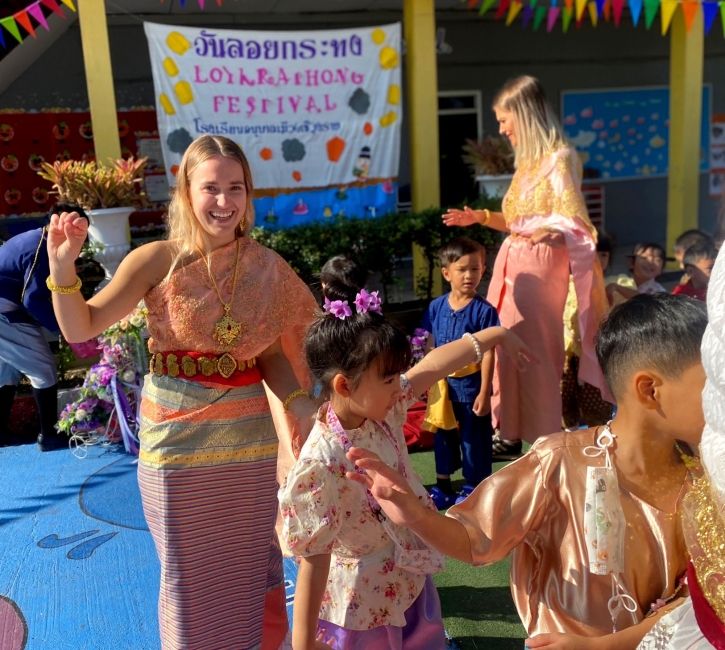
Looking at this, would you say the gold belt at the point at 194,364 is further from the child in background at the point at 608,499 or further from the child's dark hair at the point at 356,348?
the child in background at the point at 608,499

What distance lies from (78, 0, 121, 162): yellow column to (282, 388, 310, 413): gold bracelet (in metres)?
4.71

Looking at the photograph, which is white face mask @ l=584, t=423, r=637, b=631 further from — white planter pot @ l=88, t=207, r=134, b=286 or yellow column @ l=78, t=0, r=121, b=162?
yellow column @ l=78, t=0, r=121, b=162

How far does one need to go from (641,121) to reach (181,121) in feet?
25.0

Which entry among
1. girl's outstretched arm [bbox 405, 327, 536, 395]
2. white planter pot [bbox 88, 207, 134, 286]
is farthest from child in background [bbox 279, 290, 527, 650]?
white planter pot [bbox 88, 207, 134, 286]

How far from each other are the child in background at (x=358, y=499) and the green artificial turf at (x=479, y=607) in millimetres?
776

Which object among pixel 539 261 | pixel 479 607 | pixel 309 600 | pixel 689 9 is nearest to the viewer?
pixel 309 600

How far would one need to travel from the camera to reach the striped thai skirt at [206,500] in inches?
81.6

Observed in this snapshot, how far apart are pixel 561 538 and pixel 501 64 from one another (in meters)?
9.74

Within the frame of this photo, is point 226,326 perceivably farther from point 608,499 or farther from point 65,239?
point 608,499

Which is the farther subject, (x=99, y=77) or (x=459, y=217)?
(x=99, y=77)

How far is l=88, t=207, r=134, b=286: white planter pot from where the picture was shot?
5343 mm

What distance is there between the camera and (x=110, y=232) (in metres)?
5.43

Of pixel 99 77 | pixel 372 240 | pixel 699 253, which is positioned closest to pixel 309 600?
pixel 699 253

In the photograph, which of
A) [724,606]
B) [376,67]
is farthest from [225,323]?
[376,67]
